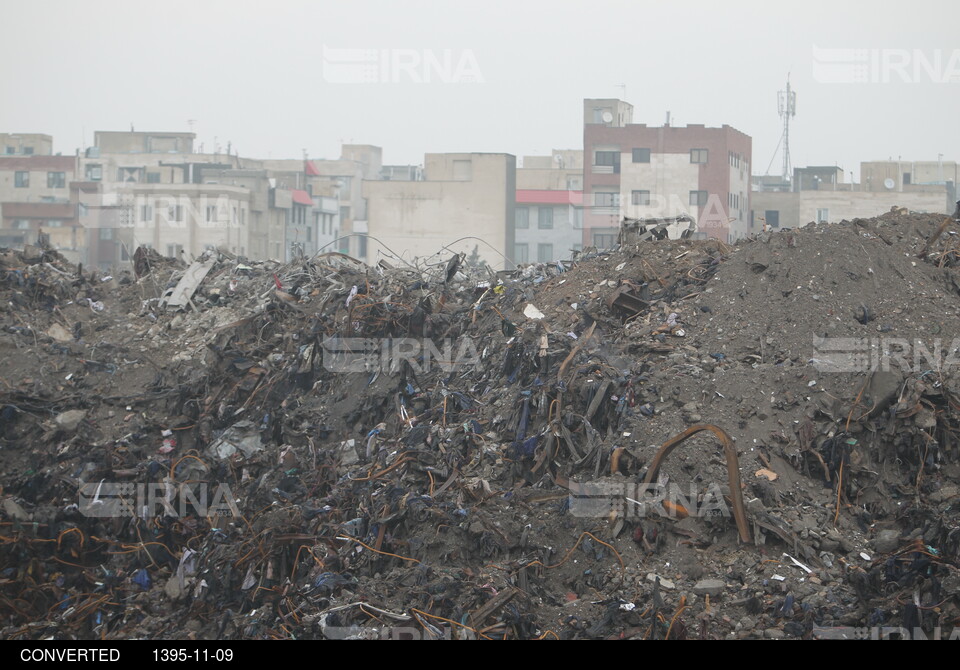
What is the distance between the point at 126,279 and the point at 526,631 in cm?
943

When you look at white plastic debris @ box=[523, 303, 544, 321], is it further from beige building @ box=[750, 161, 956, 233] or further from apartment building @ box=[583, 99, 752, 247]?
apartment building @ box=[583, 99, 752, 247]

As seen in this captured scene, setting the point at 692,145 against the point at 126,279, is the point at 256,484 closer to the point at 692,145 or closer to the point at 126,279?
the point at 126,279

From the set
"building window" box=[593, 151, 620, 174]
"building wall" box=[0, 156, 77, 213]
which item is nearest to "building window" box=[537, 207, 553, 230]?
"building window" box=[593, 151, 620, 174]

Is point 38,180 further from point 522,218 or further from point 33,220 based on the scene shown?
point 522,218

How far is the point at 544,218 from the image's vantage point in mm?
46969

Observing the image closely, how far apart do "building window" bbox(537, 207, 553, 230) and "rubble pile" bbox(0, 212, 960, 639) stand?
36.1m

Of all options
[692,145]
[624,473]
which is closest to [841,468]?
[624,473]

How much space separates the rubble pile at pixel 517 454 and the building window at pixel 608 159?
112 ft

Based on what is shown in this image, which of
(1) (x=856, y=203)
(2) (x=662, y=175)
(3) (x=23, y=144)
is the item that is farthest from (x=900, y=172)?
(3) (x=23, y=144)

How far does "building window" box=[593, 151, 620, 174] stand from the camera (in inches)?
1734

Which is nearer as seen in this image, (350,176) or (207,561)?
(207,561)

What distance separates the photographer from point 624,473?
732 centimetres

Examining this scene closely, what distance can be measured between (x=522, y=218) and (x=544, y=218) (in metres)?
1.15
